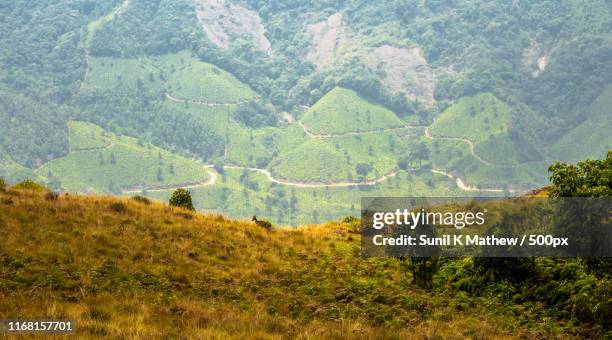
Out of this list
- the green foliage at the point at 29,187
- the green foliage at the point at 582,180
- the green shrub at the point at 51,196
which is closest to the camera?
the green foliage at the point at 582,180

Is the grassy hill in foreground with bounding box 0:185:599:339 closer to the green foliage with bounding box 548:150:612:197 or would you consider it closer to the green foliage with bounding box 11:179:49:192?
the green foliage with bounding box 11:179:49:192

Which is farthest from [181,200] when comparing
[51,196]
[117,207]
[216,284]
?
[216,284]

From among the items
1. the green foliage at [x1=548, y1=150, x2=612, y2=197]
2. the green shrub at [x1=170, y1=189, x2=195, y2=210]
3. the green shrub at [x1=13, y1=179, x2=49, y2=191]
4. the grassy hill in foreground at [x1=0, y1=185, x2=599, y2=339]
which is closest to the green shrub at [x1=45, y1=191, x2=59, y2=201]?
the grassy hill in foreground at [x1=0, y1=185, x2=599, y2=339]

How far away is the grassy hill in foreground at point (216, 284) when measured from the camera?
16953 millimetres

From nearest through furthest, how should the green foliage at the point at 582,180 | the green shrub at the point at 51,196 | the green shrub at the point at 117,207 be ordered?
the green foliage at the point at 582,180, the green shrub at the point at 51,196, the green shrub at the point at 117,207

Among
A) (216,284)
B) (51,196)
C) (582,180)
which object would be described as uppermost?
(582,180)

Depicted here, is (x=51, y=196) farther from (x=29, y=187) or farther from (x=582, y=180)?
(x=582, y=180)

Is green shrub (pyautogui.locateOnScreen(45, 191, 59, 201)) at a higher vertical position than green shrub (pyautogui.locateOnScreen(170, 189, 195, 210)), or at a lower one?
lower

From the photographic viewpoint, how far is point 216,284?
22531 millimetres

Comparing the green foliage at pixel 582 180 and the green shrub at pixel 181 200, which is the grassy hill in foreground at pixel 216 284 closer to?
the green foliage at pixel 582 180

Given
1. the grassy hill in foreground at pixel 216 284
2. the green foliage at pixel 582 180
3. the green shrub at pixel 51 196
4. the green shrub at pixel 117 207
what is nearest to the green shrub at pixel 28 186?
the green shrub at pixel 51 196

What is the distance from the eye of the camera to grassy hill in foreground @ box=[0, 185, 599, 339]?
16953mm

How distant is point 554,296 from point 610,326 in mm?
2597

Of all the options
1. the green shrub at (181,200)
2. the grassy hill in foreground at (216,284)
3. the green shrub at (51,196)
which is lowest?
the grassy hill in foreground at (216,284)
